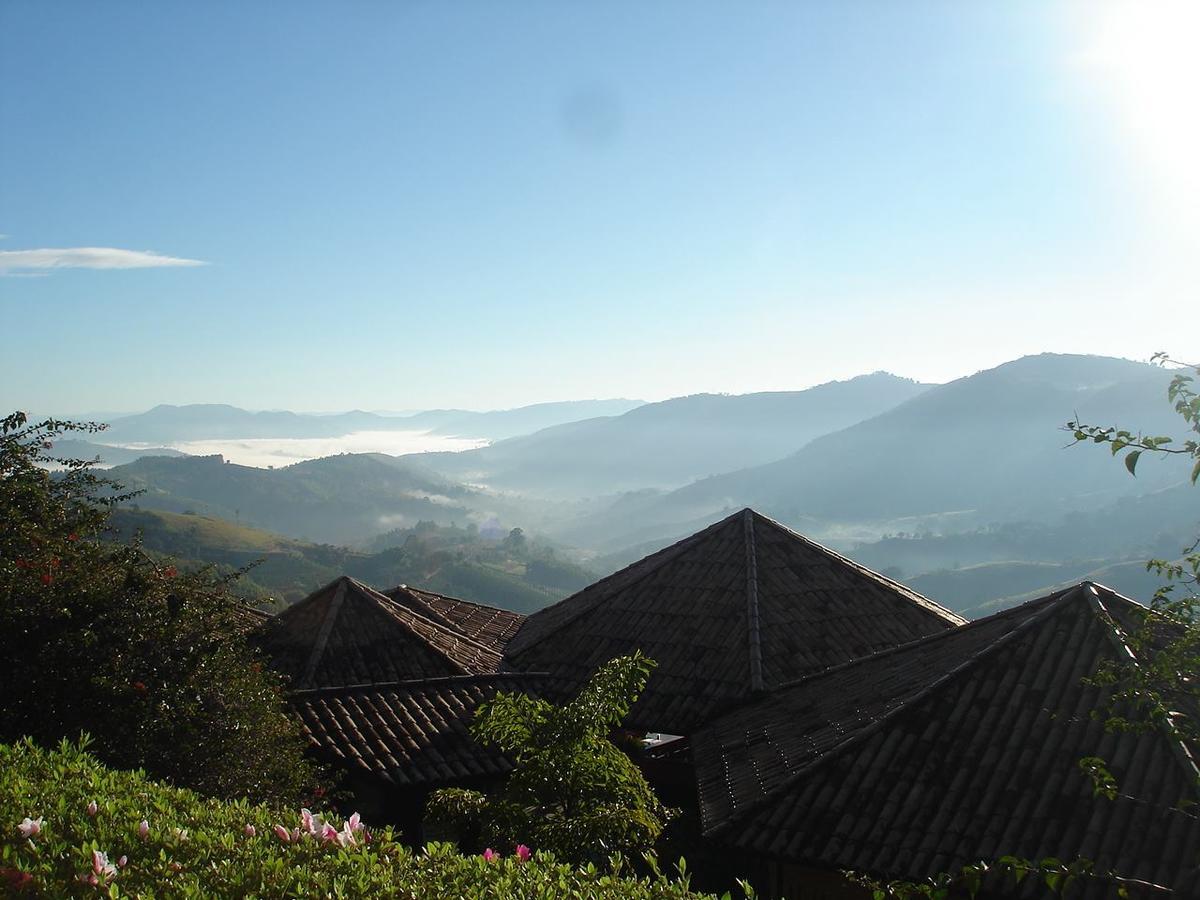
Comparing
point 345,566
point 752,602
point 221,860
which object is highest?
point 221,860

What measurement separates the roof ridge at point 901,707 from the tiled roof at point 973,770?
0.02 m

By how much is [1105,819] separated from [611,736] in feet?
24.9

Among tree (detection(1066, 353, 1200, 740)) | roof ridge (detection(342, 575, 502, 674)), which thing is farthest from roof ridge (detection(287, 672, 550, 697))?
tree (detection(1066, 353, 1200, 740))

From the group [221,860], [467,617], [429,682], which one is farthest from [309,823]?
[467,617]

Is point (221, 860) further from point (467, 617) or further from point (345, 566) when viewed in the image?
point (345, 566)

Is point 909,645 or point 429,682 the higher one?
point 909,645

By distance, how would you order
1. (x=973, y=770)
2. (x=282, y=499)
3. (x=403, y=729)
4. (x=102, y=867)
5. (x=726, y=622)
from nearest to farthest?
(x=102, y=867), (x=973, y=770), (x=403, y=729), (x=726, y=622), (x=282, y=499)

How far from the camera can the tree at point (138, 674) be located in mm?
8680

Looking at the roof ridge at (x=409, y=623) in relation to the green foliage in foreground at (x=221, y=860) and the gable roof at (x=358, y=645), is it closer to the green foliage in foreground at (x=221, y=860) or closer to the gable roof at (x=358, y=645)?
the gable roof at (x=358, y=645)

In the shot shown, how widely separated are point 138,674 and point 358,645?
681 centimetres

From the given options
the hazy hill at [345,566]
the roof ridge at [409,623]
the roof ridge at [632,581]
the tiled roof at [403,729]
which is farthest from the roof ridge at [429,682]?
the hazy hill at [345,566]

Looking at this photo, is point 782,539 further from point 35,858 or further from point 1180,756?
point 35,858

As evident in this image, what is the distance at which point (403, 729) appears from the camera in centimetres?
1354

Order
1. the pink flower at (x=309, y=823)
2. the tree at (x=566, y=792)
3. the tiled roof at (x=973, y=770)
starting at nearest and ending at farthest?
the pink flower at (x=309, y=823) < the tree at (x=566, y=792) < the tiled roof at (x=973, y=770)
